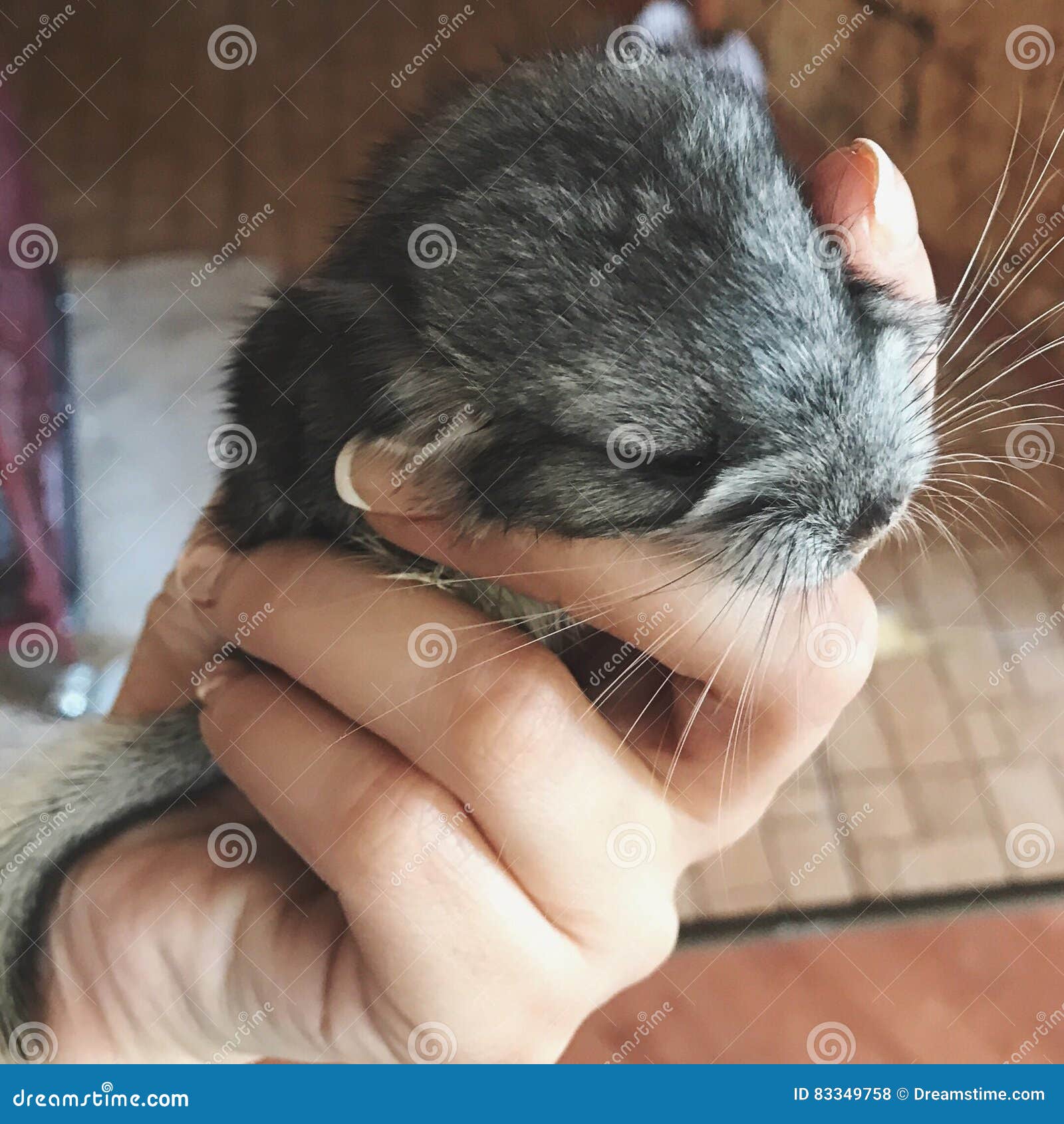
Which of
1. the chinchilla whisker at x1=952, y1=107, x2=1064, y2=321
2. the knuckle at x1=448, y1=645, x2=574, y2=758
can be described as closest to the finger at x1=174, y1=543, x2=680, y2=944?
the knuckle at x1=448, y1=645, x2=574, y2=758

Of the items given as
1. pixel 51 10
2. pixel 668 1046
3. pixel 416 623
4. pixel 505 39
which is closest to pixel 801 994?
pixel 668 1046

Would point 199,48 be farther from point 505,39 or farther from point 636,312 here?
point 636,312

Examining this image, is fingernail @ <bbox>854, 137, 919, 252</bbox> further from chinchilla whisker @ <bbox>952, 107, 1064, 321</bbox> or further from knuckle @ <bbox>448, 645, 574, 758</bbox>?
knuckle @ <bbox>448, 645, 574, 758</bbox>

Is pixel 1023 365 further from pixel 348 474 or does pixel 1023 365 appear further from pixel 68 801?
pixel 68 801

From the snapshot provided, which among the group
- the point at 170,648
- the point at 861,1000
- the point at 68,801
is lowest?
the point at 68,801

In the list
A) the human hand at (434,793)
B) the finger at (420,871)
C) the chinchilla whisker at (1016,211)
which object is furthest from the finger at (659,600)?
the chinchilla whisker at (1016,211)

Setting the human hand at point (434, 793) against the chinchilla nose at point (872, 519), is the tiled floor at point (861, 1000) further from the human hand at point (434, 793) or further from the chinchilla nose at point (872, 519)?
the chinchilla nose at point (872, 519)

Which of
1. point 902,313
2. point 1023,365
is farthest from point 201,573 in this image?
point 1023,365
